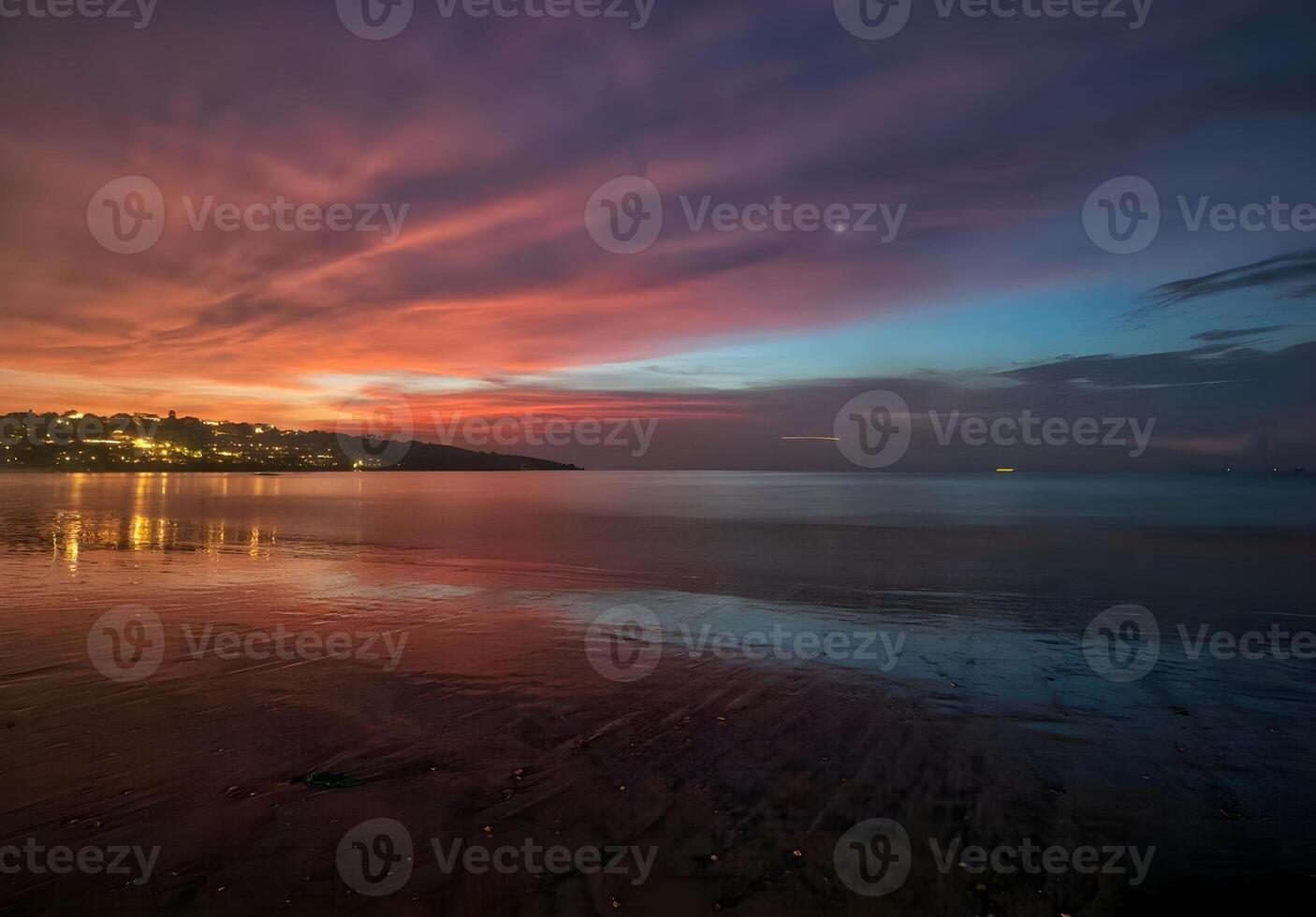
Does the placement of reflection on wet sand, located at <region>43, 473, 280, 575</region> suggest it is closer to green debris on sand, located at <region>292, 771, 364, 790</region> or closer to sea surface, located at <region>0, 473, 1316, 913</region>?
sea surface, located at <region>0, 473, 1316, 913</region>

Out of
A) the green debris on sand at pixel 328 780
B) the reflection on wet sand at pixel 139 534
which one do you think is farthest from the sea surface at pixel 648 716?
the reflection on wet sand at pixel 139 534

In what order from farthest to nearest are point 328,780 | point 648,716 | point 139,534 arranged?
point 139,534 < point 648,716 < point 328,780

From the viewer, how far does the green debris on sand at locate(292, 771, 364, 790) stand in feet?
23.5

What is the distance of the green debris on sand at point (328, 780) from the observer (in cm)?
717

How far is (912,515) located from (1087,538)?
19.3m

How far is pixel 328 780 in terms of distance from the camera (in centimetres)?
730

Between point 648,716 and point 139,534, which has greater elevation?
point 648,716

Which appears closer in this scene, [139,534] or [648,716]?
[648,716]

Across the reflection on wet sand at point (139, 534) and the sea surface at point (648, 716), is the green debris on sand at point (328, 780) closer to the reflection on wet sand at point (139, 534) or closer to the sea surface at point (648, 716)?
the sea surface at point (648, 716)

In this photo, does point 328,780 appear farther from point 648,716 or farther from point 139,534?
point 139,534

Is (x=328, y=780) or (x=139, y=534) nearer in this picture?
(x=328, y=780)

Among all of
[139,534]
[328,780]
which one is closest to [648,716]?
[328,780]

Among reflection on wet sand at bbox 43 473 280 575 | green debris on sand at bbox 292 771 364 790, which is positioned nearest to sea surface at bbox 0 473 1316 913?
green debris on sand at bbox 292 771 364 790

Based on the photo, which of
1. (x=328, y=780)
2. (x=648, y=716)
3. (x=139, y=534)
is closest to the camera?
(x=328, y=780)
